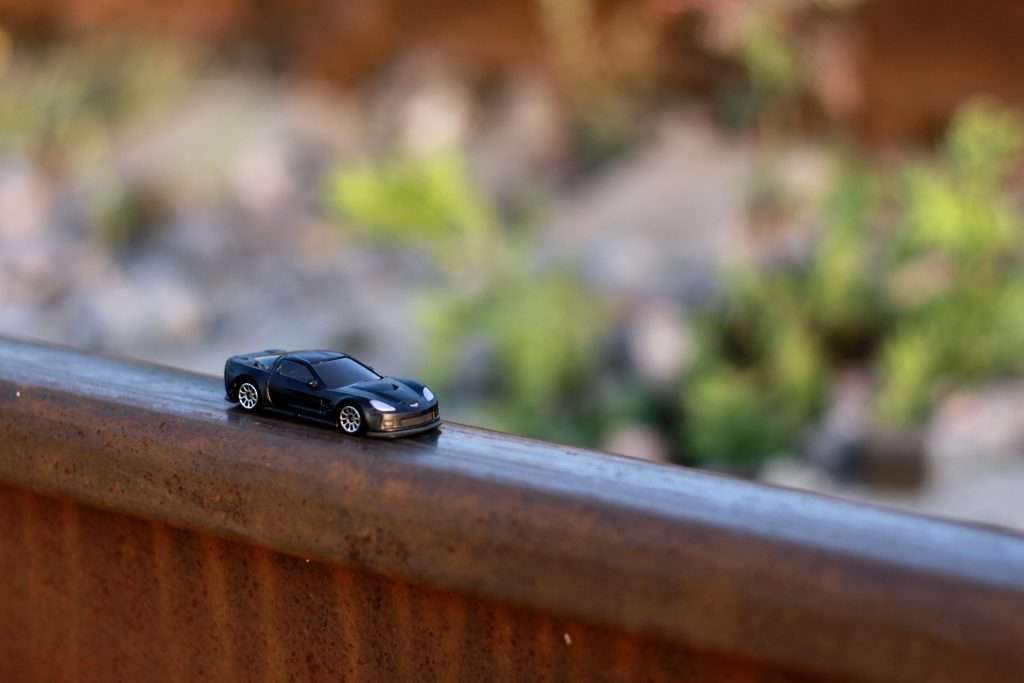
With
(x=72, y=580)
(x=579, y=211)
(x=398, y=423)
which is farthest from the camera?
(x=579, y=211)

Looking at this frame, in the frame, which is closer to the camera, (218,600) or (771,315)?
(218,600)

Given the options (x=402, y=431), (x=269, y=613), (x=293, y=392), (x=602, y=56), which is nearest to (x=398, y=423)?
(x=402, y=431)

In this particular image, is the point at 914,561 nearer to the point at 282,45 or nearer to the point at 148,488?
the point at 148,488

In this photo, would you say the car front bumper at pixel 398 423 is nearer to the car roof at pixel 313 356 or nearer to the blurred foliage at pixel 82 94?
the car roof at pixel 313 356

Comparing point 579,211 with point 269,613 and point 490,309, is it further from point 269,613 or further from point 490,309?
point 269,613

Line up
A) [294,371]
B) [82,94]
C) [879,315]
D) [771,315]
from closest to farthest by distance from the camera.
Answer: [294,371], [771,315], [879,315], [82,94]

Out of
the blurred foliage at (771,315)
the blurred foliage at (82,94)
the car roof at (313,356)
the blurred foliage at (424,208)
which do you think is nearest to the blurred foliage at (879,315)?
the blurred foliage at (771,315)
